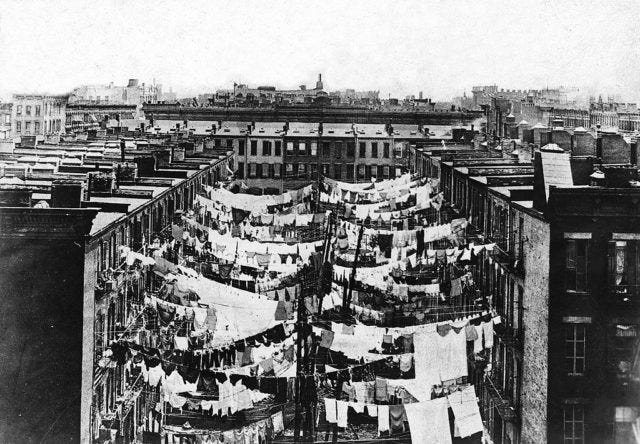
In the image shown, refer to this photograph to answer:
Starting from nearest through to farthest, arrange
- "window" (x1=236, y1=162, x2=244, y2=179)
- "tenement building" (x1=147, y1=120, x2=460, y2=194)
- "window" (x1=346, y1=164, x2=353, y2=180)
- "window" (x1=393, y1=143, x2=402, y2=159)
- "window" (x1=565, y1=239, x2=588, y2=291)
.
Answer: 1. "window" (x1=565, y1=239, x2=588, y2=291)
2. "window" (x1=236, y1=162, x2=244, y2=179)
3. "tenement building" (x1=147, y1=120, x2=460, y2=194)
4. "window" (x1=346, y1=164, x2=353, y2=180)
5. "window" (x1=393, y1=143, x2=402, y2=159)

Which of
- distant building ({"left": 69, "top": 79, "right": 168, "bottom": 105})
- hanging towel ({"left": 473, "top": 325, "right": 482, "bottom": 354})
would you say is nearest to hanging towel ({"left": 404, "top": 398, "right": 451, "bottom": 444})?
hanging towel ({"left": 473, "top": 325, "right": 482, "bottom": 354})

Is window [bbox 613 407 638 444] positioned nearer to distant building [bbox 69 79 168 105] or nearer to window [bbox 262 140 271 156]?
window [bbox 262 140 271 156]

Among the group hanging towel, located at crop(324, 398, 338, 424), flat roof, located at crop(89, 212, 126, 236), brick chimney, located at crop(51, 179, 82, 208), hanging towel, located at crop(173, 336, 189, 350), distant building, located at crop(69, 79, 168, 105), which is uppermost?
distant building, located at crop(69, 79, 168, 105)

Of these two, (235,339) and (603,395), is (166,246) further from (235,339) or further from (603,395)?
(603,395)

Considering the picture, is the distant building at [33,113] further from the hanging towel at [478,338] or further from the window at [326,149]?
the hanging towel at [478,338]

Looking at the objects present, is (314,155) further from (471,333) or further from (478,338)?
(471,333)

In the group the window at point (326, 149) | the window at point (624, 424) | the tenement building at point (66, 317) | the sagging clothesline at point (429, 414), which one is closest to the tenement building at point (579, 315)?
the window at point (624, 424)

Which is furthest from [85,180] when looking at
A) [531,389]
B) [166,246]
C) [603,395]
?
[603,395]

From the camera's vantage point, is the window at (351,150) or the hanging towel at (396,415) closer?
the hanging towel at (396,415)
